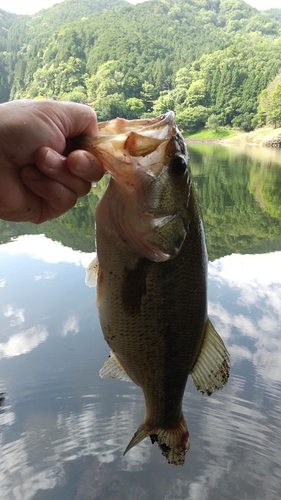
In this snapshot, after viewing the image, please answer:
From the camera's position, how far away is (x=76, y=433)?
4.61 m

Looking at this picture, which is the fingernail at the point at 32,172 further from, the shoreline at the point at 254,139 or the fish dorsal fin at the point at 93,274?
the shoreline at the point at 254,139

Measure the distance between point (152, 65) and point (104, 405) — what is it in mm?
103566

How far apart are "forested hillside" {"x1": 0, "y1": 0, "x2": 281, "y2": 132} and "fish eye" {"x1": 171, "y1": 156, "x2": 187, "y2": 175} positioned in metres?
51.2

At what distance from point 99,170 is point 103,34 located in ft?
413

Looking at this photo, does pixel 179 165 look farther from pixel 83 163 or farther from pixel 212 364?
pixel 212 364

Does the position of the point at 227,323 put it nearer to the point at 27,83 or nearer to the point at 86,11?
the point at 27,83

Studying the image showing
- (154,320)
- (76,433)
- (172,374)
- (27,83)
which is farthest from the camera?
(27,83)

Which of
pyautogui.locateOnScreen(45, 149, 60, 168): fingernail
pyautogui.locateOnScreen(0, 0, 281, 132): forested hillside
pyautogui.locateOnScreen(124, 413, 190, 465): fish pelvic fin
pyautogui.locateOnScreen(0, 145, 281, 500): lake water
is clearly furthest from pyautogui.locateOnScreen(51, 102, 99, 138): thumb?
pyautogui.locateOnScreen(0, 0, 281, 132): forested hillside

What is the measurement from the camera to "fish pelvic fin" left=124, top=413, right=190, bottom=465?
240cm

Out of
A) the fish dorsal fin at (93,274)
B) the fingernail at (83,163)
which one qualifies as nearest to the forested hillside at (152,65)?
the fish dorsal fin at (93,274)

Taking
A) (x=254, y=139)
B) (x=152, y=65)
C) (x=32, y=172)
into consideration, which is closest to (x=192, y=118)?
(x=254, y=139)

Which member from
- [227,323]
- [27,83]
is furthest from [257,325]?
[27,83]

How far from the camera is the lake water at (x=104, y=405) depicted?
4047 millimetres

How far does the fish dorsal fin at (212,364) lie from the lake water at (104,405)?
7.88 ft
